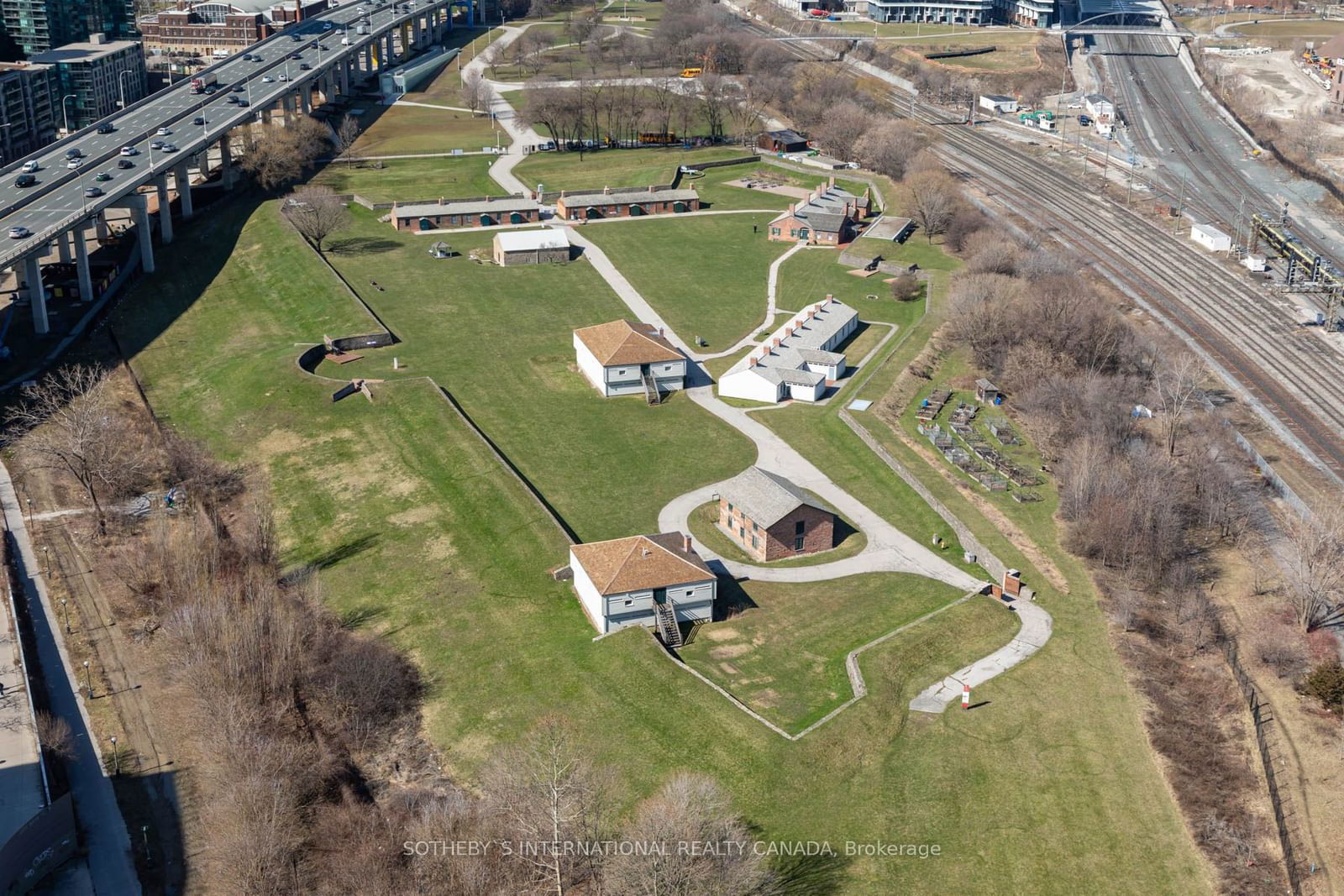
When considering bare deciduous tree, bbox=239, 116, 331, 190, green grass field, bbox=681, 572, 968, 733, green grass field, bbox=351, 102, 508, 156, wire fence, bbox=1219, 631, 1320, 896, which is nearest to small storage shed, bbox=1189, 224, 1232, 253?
wire fence, bbox=1219, 631, 1320, 896

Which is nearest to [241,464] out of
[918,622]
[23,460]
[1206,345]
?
[23,460]

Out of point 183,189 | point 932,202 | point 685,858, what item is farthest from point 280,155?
point 685,858

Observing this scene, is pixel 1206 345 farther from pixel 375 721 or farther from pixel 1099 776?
pixel 375 721

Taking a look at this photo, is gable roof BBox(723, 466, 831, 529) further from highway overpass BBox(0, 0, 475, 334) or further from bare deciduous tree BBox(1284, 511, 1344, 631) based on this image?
highway overpass BBox(0, 0, 475, 334)

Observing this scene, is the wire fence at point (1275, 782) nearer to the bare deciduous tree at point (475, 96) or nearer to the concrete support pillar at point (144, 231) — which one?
the concrete support pillar at point (144, 231)

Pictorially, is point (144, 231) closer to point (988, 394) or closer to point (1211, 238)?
point (988, 394)
